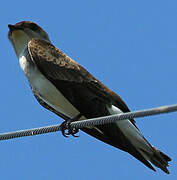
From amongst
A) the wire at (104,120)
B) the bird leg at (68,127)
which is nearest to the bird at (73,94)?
the bird leg at (68,127)

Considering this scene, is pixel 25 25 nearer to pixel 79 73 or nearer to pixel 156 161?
pixel 79 73

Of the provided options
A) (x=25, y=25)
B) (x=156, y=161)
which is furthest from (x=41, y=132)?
(x=25, y=25)

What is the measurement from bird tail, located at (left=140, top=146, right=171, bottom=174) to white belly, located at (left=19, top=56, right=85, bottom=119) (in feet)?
3.92

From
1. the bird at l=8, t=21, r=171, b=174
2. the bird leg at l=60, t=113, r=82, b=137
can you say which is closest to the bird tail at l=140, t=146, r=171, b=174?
the bird at l=8, t=21, r=171, b=174

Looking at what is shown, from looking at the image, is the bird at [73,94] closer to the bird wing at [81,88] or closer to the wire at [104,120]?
the bird wing at [81,88]

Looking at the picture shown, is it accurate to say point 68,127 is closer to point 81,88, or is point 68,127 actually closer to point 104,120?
point 81,88

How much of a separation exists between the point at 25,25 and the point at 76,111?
5.88 feet

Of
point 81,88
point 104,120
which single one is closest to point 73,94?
point 81,88

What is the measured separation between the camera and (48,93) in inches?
297

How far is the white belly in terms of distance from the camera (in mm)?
7551

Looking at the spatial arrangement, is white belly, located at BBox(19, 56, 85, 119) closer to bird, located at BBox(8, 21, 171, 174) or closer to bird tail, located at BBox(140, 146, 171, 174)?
bird, located at BBox(8, 21, 171, 174)

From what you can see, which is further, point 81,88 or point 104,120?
point 81,88

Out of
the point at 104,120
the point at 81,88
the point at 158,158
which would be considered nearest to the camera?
the point at 104,120

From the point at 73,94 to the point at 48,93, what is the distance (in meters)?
0.38
